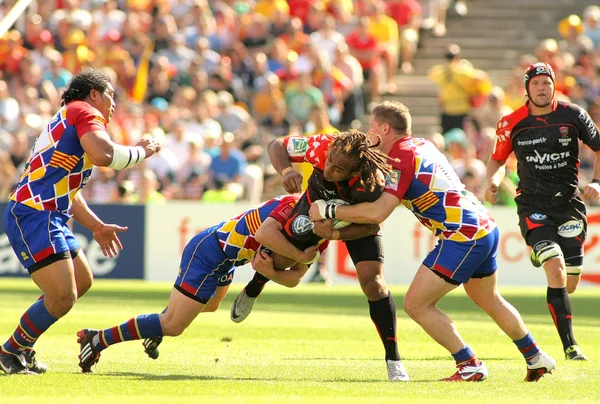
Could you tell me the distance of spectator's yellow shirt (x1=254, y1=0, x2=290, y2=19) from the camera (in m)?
26.1

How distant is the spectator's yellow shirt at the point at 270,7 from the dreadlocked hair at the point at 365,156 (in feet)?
57.8

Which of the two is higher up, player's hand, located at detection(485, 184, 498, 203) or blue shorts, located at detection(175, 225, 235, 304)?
player's hand, located at detection(485, 184, 498, 203)

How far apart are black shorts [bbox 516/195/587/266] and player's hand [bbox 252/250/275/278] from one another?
9.79 ft

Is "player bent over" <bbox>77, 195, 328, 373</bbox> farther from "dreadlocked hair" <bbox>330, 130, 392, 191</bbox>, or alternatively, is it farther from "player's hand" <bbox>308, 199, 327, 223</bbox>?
"dreadlocked hair" <bbox>330, 130, 392, 191</bbox>

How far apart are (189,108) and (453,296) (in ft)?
26.6

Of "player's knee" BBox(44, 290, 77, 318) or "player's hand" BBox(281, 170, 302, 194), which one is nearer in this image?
"player's knee" BBox(44, 290, 77, 318)

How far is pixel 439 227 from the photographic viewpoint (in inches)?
359

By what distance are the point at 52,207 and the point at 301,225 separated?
191cm

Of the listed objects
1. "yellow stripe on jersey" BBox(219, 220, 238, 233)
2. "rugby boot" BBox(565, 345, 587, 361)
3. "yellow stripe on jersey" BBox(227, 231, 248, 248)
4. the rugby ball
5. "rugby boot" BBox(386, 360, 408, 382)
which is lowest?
"rugby boot" BBox(565, 345, 587, 361)

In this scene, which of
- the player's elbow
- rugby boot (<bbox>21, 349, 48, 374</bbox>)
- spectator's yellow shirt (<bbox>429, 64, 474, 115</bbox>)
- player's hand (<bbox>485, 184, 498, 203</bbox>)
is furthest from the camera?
spectator's yellow shirt (<bbox>429, 64, 474, 115</bbox>)

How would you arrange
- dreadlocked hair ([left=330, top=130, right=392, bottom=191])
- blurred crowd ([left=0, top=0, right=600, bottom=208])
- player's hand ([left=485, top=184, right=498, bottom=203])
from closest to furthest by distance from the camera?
1. dreadlocked hair ([left=330, top=130, right=392, bottom=191])
2. player's hand ([left=485, top=184, right=498, bottom=203])
3. blurred crowd ([left=0, top=0, right=600, bottom=208])

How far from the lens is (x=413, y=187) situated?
8.95 metres

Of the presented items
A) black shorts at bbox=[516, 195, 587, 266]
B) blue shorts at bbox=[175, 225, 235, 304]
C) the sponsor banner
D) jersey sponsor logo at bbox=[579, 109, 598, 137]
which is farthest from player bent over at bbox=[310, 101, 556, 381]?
the sponsor banner

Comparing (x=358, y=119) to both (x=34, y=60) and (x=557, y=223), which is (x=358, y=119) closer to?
(x=34, y=60)
